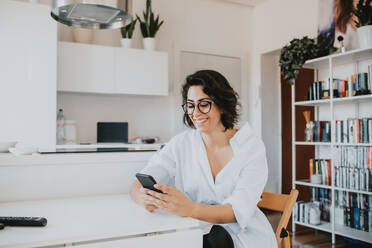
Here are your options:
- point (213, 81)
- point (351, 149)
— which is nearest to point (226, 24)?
point (351, 149)

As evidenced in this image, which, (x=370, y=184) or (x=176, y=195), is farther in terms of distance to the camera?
(x=370, y=184)

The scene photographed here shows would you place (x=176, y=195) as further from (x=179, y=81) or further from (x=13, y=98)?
(x=179, y=81)

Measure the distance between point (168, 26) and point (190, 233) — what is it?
3.81 m

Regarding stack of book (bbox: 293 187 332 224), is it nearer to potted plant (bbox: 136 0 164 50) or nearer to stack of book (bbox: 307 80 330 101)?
stack of book (bbox: 307 80 330 101)

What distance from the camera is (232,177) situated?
147cm

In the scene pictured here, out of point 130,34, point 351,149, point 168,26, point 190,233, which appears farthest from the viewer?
point 168,26

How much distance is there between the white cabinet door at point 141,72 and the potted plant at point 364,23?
2.15 metres

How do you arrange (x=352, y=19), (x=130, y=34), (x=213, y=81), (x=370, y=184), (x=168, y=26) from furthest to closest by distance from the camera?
(x=168, y=26), (x=130, y=34), (x=352, y=19), (x=370, y=184), (x=213, y=81)

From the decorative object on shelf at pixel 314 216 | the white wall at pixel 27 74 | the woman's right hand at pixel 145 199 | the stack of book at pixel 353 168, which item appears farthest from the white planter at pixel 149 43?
the woman's right hand at pixel 145 199

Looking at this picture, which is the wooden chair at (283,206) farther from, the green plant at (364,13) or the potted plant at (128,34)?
the potted plant at (128,34)

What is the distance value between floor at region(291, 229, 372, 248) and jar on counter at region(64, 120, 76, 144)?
2583 millimetres

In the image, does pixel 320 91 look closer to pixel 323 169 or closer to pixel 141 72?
pixel 323 169

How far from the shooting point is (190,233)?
1.13 metres

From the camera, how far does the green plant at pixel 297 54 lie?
3490mm
